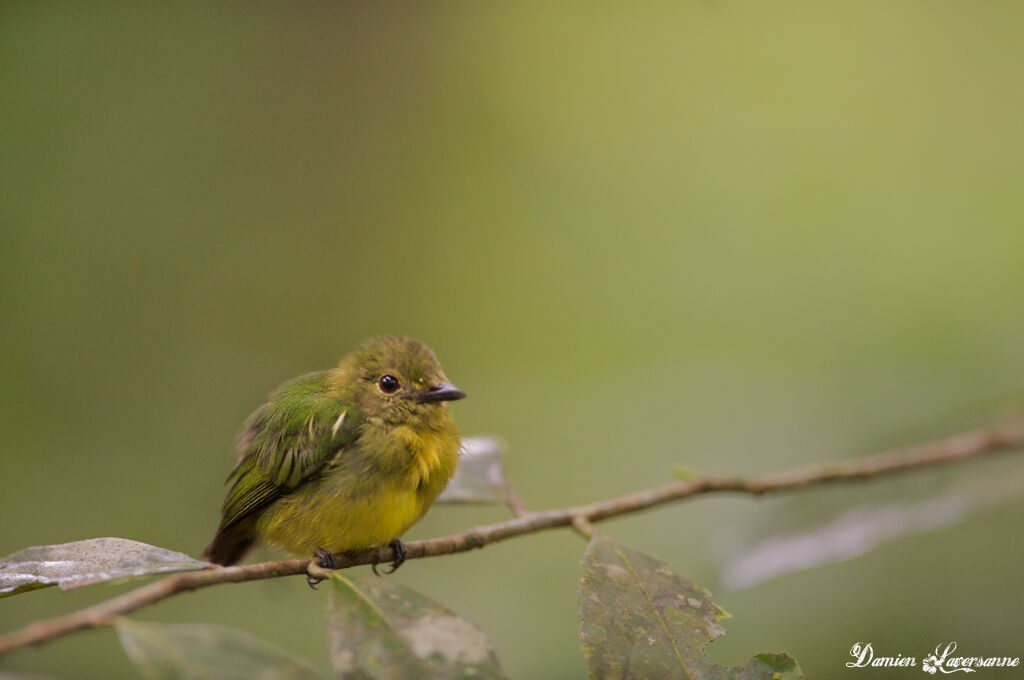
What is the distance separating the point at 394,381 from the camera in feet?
8.16

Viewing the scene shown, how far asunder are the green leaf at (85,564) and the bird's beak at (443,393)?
3.39ft

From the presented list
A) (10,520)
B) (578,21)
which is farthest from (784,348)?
(10,520)

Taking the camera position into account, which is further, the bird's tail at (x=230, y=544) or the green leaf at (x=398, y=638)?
the bird's tail at (x=230, y=544)

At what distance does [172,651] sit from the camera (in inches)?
45.0

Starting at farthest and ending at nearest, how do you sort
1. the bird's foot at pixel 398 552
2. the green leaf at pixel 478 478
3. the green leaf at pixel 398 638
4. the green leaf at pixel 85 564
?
the green leaf at pixel 478 478 < the bird's foot at pixel 398 552 < the green leaf at pixel 85 564 < the green leaf at pixel 398 638

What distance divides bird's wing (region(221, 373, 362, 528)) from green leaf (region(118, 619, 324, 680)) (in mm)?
1060

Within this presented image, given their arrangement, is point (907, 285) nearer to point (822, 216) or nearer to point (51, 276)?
point (822, 216)

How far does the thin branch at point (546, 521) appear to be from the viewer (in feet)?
3.77

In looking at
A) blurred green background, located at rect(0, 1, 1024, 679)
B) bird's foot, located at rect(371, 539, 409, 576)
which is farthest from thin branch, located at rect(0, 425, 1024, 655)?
blurred green background, located at rect(0, 1, 1024, 679)

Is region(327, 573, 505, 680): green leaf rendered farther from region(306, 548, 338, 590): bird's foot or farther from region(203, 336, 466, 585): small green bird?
region(203, 336, 466, 585): small green bird

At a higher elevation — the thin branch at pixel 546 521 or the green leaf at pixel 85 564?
the thin branch at pixel 546 521

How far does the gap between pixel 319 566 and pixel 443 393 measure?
0.85 m
